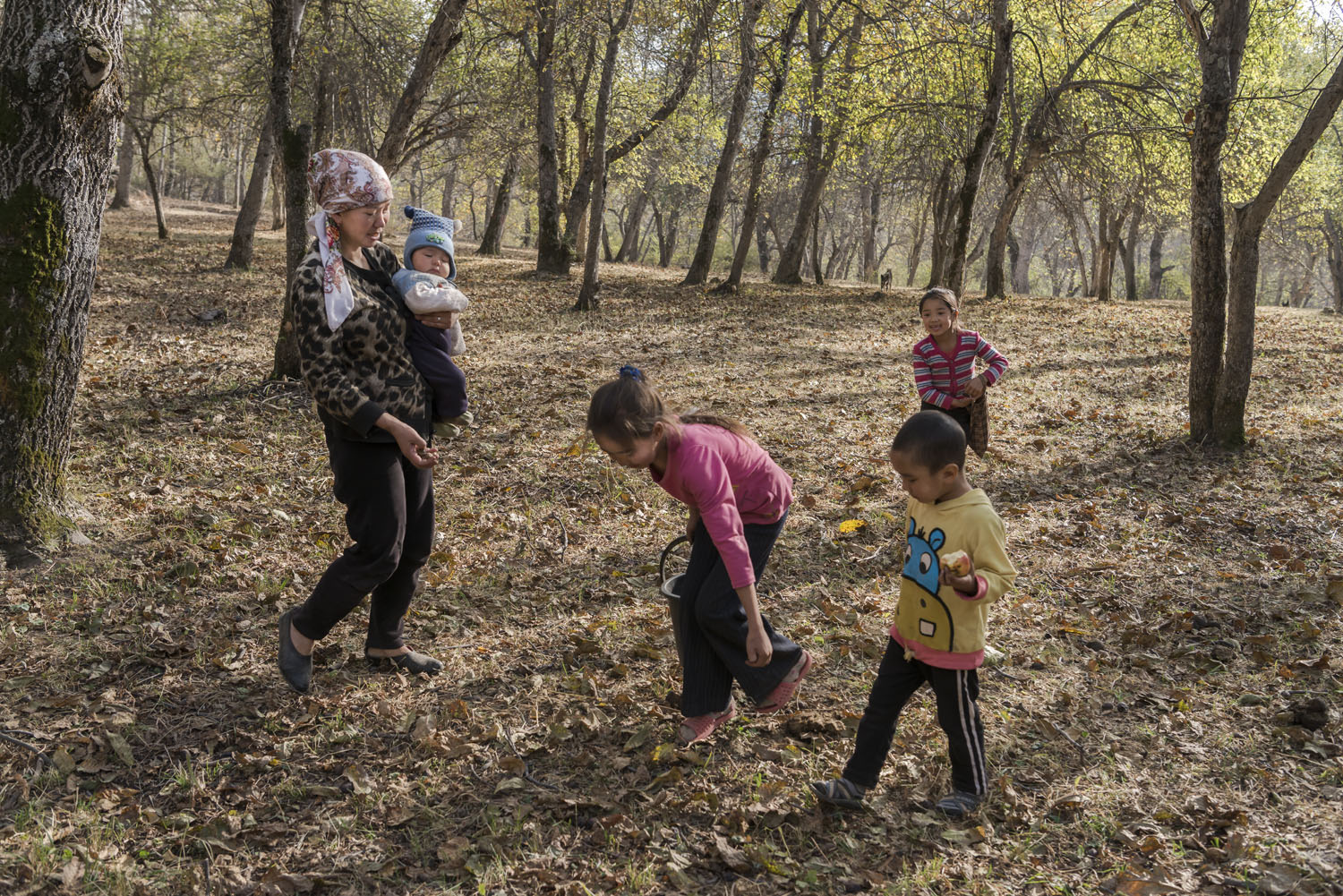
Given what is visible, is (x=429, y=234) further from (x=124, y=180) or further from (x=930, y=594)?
(x=124, y=180)

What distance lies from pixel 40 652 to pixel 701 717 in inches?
114

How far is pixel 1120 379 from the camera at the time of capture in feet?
37.2

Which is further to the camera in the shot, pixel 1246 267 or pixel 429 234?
pixel 1246 267

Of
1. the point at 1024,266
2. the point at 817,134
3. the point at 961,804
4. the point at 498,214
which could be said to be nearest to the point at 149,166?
the point at 498,214

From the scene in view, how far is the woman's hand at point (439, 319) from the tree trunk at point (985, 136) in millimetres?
10313

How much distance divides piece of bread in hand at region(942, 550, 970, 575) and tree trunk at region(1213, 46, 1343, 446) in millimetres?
6101

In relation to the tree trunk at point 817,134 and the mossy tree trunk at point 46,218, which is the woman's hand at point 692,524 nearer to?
the mossy tree trunk at point 46,218

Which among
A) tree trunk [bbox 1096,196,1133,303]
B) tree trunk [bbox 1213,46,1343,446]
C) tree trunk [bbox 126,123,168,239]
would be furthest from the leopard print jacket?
tree trunk [bbox 1096,196,1133,303]

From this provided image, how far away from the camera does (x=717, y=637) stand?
321 cm

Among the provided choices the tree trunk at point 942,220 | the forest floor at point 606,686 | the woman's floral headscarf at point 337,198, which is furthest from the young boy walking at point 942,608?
the tree trunk at point 942,220

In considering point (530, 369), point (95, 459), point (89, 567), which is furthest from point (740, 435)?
point (530, 369)

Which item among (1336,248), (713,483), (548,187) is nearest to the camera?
(713,483)

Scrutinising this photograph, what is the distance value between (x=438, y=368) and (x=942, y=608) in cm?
210

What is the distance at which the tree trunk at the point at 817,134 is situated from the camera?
1405cm
